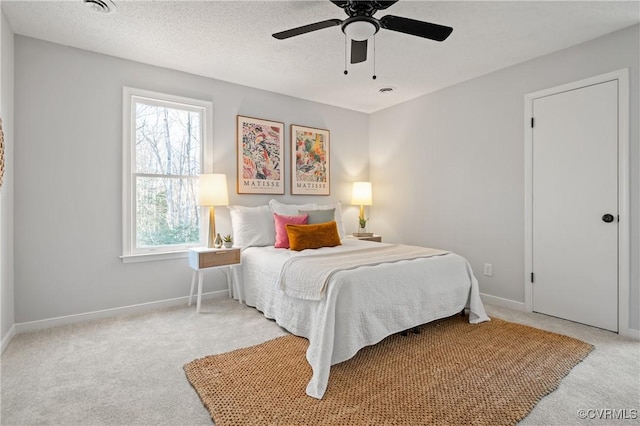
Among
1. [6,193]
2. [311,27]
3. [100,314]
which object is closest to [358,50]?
[311,27]

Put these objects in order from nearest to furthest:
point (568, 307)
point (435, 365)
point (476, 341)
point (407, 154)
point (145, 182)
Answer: point (435, 365), point (476, 341), point (568, 307), point (145, 182), point (407, 154)

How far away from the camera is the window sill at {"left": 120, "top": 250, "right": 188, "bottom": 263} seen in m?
3.37

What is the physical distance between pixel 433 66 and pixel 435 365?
9.64 ft

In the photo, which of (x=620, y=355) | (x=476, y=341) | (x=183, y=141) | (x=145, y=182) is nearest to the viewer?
Answer: (x=620, y=355)

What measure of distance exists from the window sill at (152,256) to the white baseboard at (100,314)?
0.45m

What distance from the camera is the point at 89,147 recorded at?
3189 mm

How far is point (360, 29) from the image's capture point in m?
2.18

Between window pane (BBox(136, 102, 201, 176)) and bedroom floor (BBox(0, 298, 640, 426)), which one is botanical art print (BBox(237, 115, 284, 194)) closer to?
window pane (BBox(136, 102, 201, 176))

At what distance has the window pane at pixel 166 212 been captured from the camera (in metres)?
Result: 3.51

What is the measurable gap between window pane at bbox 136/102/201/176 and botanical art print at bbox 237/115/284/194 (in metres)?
0.52

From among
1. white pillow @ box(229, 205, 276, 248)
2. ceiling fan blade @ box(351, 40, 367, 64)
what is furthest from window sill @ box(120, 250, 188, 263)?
ceiling fan blade @ box(351, 40, 367, 64)

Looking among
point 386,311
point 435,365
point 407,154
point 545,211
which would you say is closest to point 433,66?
point 407,154

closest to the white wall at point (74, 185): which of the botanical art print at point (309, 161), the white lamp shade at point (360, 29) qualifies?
the botanical art print at point (309, 161)

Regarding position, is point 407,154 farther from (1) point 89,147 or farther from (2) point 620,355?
Result: (1) point 89,147
